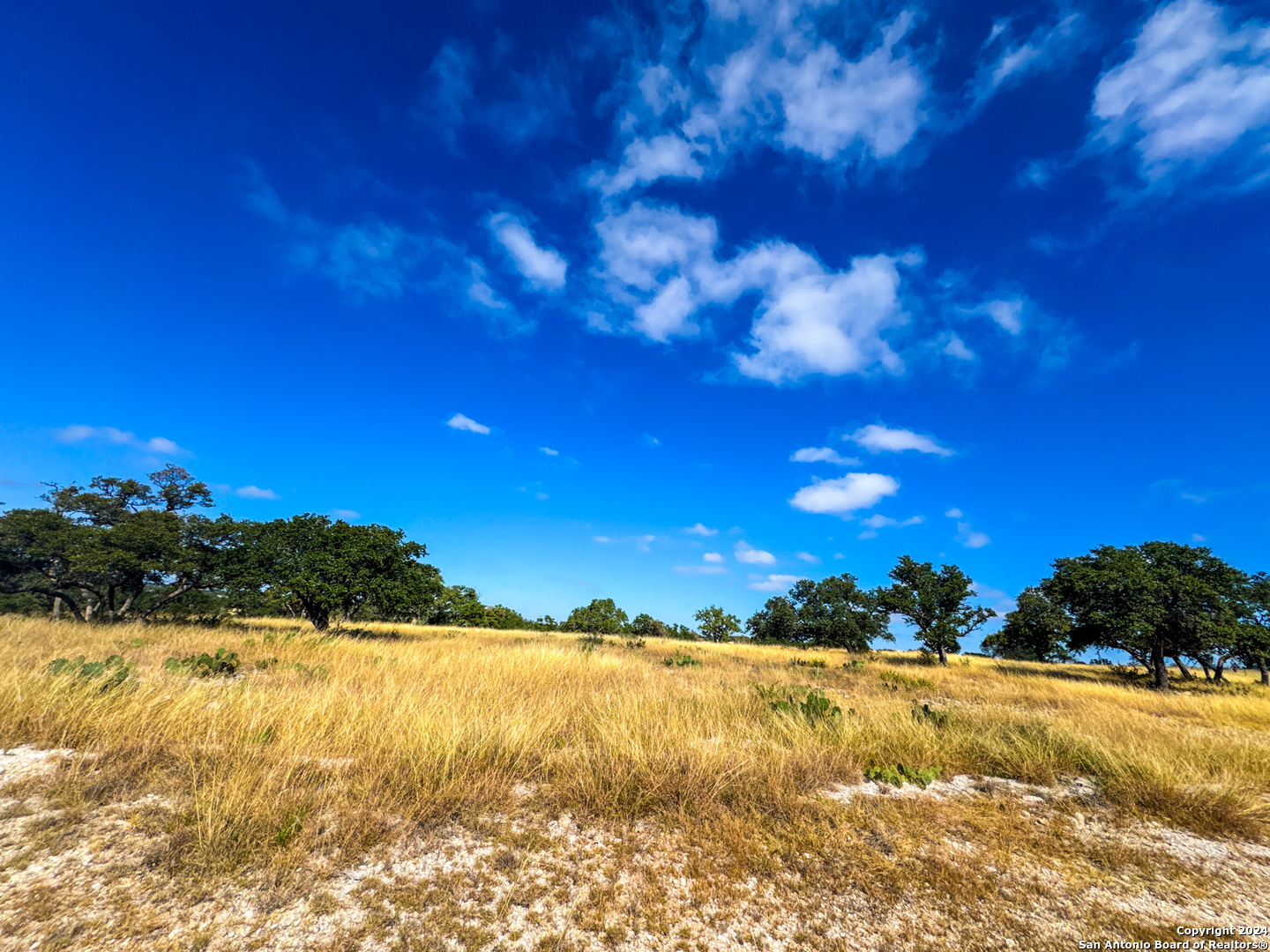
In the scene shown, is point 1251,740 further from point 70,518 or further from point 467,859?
point 70,518

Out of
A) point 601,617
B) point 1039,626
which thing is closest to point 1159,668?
point 1039,626

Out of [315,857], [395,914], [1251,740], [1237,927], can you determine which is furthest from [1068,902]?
[1251,740]

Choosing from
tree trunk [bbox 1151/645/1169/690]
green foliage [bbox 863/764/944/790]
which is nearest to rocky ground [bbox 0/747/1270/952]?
green foliage [bbox 863/764/944/790]

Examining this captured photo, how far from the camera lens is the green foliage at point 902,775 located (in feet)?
17.4

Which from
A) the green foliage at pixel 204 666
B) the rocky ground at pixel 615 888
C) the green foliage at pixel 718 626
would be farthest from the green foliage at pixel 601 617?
the rocky ground at pixel 615 888

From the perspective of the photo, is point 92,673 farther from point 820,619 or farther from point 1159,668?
point 820,619

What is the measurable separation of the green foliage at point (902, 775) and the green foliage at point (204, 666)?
1063 cm

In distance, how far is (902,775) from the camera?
17.8 feet

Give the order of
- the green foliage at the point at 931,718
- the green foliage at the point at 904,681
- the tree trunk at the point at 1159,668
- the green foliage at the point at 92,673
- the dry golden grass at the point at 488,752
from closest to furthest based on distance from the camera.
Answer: the dry golden grass at the point at 488,752, the green foliage at the point at 92,673, the green foliage at the point at 931,718, the green foliage at the point at 904,681, the tree trunk at the point at 1159,668

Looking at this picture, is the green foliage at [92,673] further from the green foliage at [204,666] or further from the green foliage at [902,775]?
the green foliage at [902,775]

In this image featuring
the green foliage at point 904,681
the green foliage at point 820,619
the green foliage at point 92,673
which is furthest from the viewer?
the green foliage at point 820,619

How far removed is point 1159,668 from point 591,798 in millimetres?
28475

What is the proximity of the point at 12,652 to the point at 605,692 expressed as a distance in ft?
36.1

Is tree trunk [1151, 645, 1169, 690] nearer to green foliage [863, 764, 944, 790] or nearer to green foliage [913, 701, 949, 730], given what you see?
green foliage [913, 701, 949, 730]
